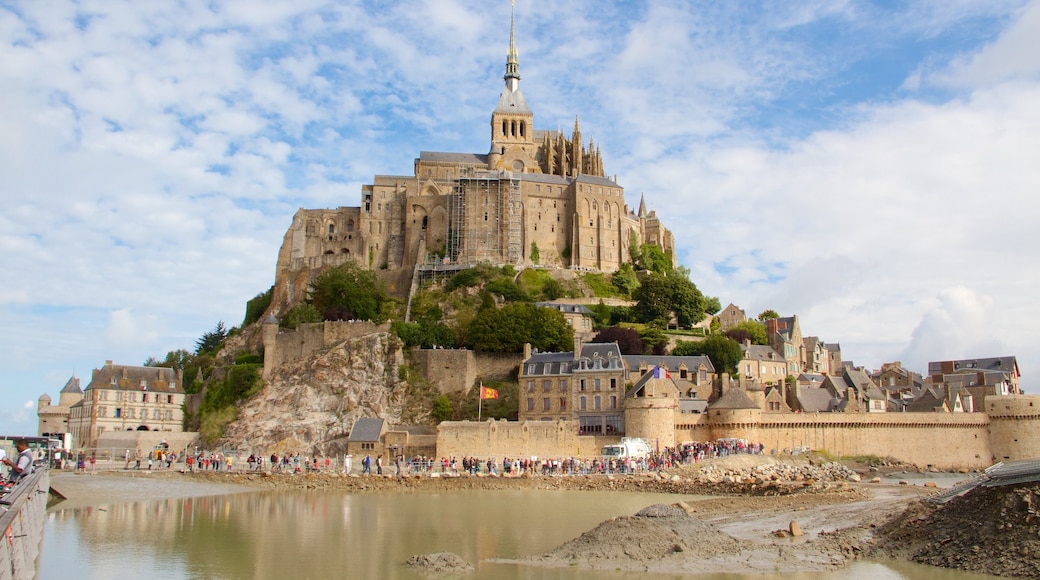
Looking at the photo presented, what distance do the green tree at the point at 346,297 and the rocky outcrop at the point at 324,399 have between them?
5.87 metres

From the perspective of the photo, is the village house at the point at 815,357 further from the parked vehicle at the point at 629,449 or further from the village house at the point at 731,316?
the parked vehicle at the point at 629,449

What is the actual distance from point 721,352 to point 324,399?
71.7 ft

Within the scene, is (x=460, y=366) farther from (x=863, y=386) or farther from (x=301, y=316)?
(x=863, y=386)

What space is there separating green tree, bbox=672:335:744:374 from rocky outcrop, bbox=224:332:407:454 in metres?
16.3

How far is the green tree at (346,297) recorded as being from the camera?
57.7 meters

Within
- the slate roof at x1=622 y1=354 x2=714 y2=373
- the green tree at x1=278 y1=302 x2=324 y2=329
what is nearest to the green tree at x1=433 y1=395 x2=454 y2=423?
the slate roof at x1=622 y1=354 x2=714 y2=373

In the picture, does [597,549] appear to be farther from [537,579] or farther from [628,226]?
[628,226]

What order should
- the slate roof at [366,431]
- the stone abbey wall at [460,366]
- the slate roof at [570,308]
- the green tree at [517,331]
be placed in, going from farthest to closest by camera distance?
1. the slate roof at [570,308]
2. the green tree at [517,331]
3. the stone abbey wall at [460,366]
4. the slate roof at [366,431]

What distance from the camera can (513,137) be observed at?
7819 centimetres

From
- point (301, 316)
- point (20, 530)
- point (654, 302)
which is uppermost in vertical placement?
point (654, 302)

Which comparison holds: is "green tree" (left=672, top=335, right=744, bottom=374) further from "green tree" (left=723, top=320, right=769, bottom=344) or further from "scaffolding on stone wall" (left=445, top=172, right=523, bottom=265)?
"scaffolding on stone wall" (left=445, top=172, right=523, bottom=265)

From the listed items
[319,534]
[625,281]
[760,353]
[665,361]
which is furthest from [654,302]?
Result: [319,534]

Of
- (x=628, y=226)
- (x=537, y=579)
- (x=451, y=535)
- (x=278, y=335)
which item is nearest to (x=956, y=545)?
(x=537, y=579)

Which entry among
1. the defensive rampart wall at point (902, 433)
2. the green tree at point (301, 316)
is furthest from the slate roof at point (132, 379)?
the defensive rampart wall at point (902, 433)
